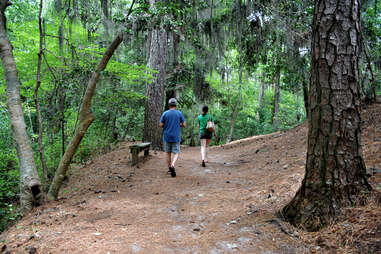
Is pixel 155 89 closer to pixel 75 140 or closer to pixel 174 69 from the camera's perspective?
pixel 174 69

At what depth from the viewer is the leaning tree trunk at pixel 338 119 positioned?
8.18 ft

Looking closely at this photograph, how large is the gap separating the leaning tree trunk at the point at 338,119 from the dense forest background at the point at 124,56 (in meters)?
3.21

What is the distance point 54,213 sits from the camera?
12.1 ft

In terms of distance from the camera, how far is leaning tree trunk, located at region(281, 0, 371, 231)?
2.49 metres

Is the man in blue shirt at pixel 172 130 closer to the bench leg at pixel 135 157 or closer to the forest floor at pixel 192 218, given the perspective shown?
the forest floor at pixel 192 218

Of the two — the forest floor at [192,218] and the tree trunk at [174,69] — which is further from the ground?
the tree trunk at [174,69]

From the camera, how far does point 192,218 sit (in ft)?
11.0

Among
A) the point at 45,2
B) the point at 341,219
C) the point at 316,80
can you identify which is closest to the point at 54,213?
the point at 341,219

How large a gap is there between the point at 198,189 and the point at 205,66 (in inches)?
331

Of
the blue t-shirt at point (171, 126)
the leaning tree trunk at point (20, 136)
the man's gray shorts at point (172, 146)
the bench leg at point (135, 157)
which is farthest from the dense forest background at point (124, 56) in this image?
the man's gray shorts at point (172, 146)

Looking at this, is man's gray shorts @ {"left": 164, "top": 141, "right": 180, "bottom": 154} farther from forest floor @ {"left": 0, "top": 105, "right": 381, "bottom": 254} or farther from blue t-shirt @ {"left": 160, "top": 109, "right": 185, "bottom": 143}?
forest floor @ {"left": 0, "top": 105, "right": 381, "bottom": 254}

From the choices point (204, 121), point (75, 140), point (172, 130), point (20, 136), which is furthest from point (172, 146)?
point (20, 136)

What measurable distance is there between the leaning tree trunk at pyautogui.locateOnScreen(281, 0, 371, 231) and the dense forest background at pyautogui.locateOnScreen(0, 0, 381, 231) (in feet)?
10.5

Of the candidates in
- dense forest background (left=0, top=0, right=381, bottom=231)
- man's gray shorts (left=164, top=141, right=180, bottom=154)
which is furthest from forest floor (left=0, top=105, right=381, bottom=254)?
dense forest background (left=0, top=0, right=381, bottom=231)
